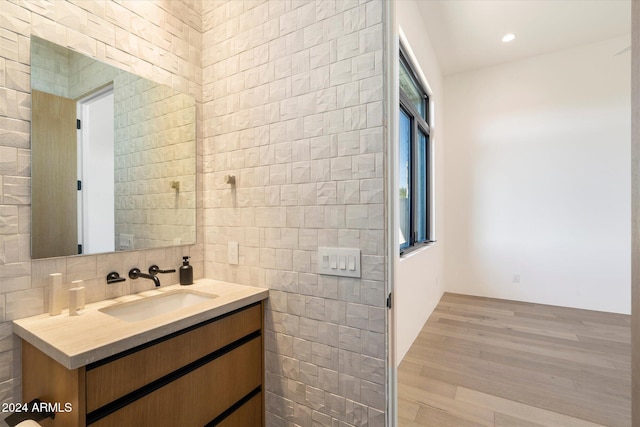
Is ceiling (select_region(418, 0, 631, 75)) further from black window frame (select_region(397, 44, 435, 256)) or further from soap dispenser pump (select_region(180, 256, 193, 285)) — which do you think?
soap dispenser pump (select_region(180, 256, 193, 285))

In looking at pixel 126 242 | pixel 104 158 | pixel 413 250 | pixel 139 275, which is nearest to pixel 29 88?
pixel 104 158

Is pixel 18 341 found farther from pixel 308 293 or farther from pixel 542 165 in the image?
pixel 542 165

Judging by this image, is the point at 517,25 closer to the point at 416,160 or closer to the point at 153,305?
the point at 416,160

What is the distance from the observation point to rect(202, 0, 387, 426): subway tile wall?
1.18m

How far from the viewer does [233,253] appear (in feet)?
5.21

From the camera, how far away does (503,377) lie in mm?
2123

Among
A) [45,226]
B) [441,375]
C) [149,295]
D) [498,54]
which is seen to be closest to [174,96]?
[45,226]

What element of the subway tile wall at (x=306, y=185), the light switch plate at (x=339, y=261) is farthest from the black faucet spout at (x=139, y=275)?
the light switch plate at (x=339, y=261)

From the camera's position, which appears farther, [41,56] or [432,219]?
[432,219]

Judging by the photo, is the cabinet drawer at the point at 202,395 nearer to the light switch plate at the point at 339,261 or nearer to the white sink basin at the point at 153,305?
the white sink basin at the point at 153,305

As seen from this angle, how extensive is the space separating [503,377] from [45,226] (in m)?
2.90

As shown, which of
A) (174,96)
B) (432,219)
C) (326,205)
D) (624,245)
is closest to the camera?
(326,205)

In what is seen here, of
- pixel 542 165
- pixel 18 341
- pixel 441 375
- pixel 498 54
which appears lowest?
pixel 441 375

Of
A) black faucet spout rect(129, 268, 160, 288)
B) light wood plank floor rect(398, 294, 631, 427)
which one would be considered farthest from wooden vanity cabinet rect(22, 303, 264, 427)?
light wood plank floor rect(398, 294, 631, 427)
